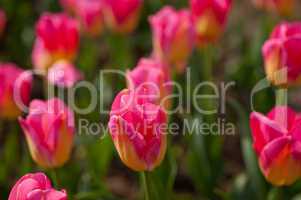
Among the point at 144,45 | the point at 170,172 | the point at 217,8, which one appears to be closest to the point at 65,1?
the point at 144,45

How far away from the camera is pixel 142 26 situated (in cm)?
236

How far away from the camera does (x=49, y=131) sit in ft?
4.06

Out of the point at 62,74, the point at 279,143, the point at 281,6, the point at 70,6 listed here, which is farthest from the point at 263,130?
the point at 70,6

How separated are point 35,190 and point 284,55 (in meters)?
0.59

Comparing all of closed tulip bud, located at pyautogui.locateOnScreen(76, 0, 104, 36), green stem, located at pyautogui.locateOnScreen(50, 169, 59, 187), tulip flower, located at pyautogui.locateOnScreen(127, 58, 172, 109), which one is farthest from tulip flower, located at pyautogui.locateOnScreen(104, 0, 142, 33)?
green stem, located at pyautogui.locateOnScreen(50, 169, 59, 187)

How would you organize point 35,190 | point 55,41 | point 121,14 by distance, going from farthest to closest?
point 121,14 < point 55,41 < point 35,190

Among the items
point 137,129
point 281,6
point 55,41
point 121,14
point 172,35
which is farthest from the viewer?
point 281,6

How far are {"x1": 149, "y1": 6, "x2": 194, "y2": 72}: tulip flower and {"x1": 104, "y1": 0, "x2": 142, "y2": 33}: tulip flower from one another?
7.6 inches

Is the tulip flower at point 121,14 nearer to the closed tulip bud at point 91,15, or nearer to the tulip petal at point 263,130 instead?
the closed tulip bud at point 91,15

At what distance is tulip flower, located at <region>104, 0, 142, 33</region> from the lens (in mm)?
1708

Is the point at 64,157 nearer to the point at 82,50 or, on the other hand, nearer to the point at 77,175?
the point at 77,175

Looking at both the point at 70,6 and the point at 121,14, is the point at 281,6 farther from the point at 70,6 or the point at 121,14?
the point at 70,6

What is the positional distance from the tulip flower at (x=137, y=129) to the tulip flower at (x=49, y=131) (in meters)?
0.17

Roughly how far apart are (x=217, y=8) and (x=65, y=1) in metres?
0.70
